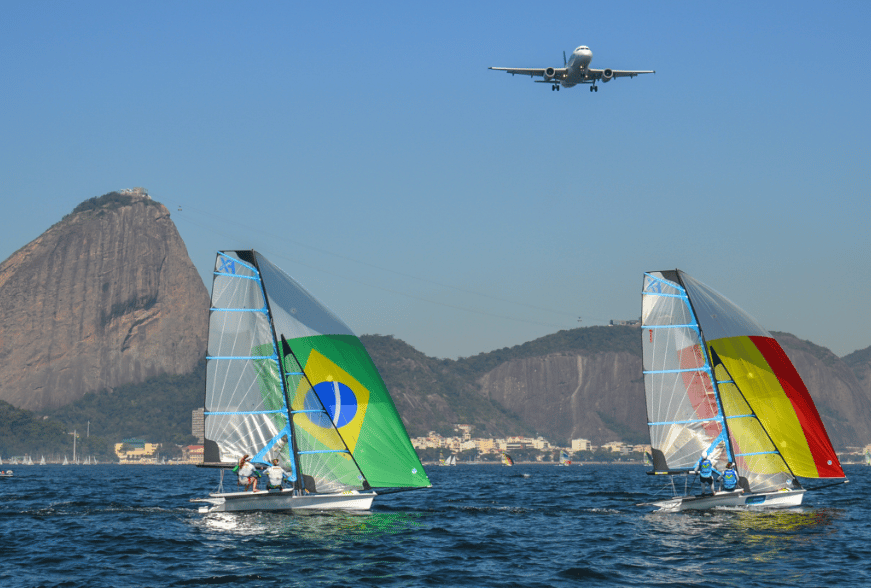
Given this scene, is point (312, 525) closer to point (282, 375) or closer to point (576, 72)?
point (282, 375)

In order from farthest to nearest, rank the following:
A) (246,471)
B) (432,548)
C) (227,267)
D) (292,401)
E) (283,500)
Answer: (227,267) → (292,401) → (246,471) → (283,500) → (432,548)

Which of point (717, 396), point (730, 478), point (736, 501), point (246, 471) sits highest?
point (717, 396)

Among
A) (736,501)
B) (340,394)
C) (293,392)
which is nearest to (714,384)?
(736,501)

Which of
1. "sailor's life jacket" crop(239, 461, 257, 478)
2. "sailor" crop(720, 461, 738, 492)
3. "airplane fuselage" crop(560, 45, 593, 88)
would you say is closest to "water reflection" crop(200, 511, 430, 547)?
"sailor's life jacket" crop(239, 461, 257, 478)

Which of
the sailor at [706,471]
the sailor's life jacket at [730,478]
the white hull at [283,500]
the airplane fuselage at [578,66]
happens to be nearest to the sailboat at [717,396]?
the sailor's life jacket at [730,478]

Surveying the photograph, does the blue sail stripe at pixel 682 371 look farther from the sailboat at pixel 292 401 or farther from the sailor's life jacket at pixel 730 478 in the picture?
the sailboat at pixel 292 401

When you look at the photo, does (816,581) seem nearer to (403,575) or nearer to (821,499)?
(403,575)

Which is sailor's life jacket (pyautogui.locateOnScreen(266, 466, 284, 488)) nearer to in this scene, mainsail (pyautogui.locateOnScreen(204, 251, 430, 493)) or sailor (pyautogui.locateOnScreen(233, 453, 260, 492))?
mainsail (pyautogui.locateOnScreen(204, 251, 430, 493))
